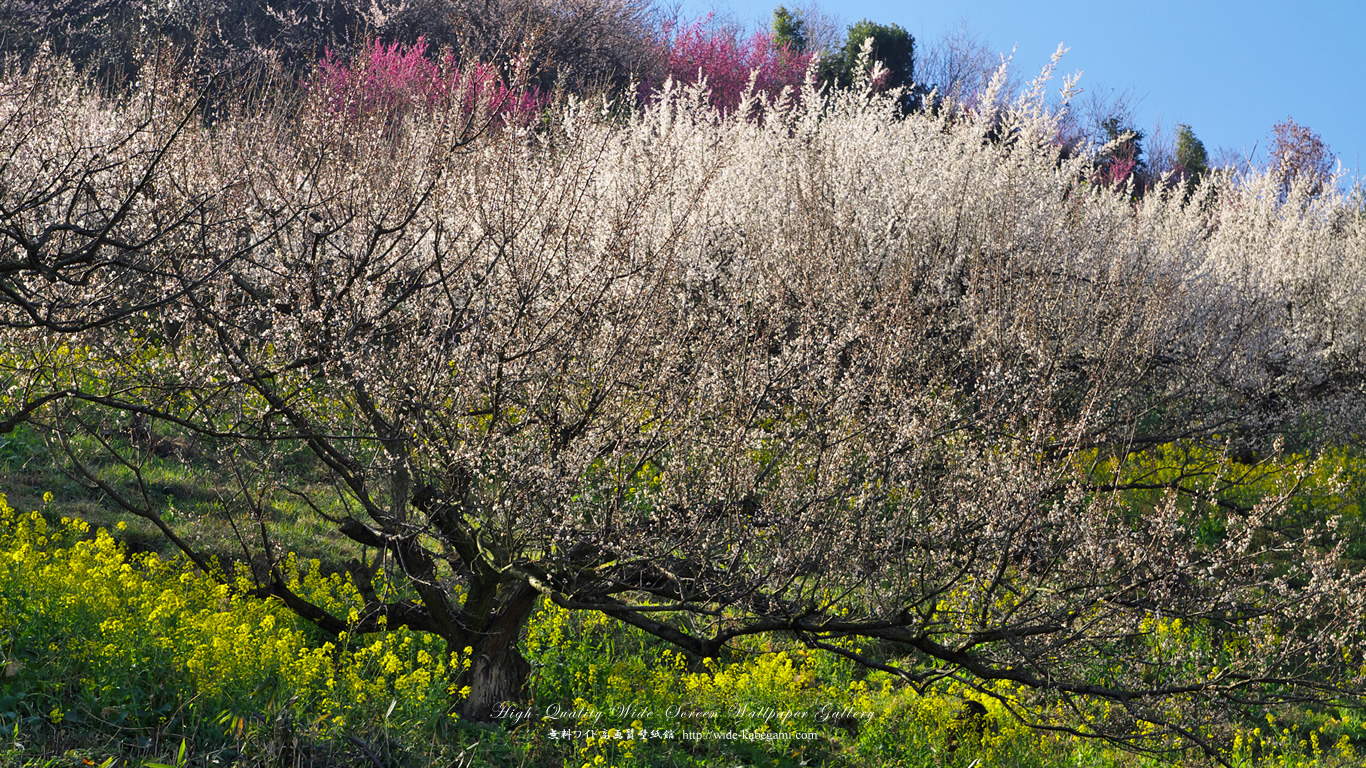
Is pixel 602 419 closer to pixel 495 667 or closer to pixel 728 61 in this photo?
pixel 495 667

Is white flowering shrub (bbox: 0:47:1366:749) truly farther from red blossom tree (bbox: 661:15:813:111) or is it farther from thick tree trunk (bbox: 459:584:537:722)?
red blossom tree (bbox: 661:15:813:111)

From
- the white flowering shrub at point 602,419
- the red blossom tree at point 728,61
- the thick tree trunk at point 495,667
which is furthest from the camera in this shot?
the red blossom tree at point 728,61

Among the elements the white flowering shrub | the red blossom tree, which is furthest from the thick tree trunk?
the red blossom tree

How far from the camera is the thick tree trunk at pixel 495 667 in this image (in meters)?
4.95

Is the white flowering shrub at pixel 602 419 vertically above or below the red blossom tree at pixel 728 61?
below

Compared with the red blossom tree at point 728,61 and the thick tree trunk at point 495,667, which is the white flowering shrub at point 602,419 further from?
the red blossom tree at point 728,61

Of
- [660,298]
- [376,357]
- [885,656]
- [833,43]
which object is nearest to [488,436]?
[376,357]

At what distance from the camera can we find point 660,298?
5.14 metres

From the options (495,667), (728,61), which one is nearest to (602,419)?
(495,667)

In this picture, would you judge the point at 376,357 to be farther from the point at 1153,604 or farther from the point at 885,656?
the point at 885,656

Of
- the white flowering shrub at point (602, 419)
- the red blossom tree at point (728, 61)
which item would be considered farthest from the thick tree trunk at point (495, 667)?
the red blossom tree at point (728, 61)

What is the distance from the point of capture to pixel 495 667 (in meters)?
5.03

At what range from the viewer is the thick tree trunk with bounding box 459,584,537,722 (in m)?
4.95

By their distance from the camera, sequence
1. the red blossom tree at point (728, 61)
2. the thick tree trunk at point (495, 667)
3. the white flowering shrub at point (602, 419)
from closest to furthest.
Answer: the white flowering shrub at point (602, 419)
the thick tree trunk at point (495, 667)
the red blossom tree at point (728, 61)
